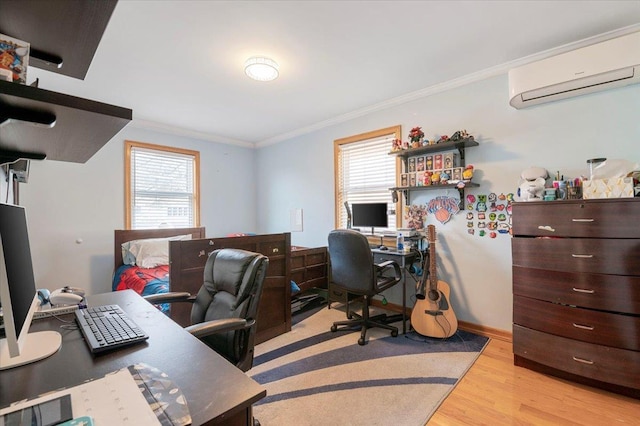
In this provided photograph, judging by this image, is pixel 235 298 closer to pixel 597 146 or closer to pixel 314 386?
pixel 314 386

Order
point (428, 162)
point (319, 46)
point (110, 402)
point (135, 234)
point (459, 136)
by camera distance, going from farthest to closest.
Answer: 1. point (135, 234)
2. point (428, 162)
3. point (459, 136)
4. point (319, 46)
5. point (110, 402)

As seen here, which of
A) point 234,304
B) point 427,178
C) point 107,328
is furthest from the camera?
point 427,178

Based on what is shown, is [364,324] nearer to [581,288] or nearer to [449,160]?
[581,288]

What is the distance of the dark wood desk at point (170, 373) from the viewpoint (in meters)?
0.62

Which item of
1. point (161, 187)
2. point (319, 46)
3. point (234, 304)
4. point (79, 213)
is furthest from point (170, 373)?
point (161, 187)

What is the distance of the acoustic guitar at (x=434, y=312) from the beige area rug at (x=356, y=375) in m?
0.09

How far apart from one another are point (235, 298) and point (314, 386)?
994 mm

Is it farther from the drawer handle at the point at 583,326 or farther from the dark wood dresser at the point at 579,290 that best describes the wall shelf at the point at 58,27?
the drawer handle at the point at 583,326

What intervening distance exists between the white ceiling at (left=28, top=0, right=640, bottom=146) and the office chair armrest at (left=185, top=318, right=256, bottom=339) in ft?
6.29

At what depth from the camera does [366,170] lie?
3662mm

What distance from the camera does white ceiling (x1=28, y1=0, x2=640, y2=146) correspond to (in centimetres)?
184

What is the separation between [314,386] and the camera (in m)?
1.92

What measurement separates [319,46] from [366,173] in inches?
69.6

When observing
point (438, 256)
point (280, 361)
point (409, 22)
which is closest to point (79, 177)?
point (280, 361)
